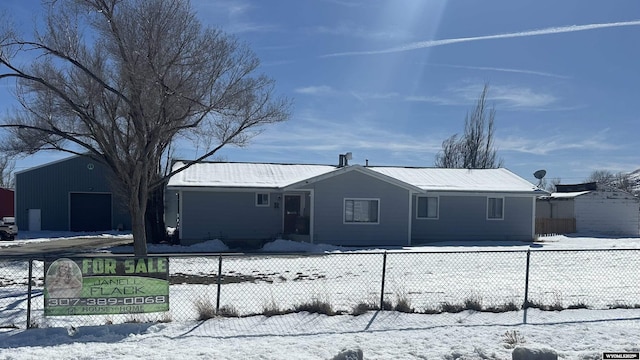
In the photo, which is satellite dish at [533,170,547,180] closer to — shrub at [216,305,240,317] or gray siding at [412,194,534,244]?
gray siding at [412,194,534,244]

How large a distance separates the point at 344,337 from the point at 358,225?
17.2 m

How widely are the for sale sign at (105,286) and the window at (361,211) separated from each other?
1640cm

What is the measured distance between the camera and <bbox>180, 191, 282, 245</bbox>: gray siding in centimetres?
2409

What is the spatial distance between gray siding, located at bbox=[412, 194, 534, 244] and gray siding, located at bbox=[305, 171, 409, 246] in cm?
176

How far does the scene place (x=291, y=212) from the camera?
2559 cm

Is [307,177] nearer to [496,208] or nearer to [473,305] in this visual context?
[496,208]

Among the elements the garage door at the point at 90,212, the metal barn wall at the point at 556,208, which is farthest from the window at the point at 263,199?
the metal barn wall at the point at 556,208

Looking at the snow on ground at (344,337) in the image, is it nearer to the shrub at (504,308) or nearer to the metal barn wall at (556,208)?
the shrub at (504,308)

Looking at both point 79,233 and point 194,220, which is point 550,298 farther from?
point 79,233

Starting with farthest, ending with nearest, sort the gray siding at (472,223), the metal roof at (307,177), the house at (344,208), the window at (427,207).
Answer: the window at (427,207)
the gray siding at (472,223)
the metal roof at (307,177)
the house at (344,208)

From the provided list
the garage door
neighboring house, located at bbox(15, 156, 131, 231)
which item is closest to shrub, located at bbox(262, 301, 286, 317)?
neighboring house, located at bbox(15, 156, 131, 231)

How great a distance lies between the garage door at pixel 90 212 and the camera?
111 ft

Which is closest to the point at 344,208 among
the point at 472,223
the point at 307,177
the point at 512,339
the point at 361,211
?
the point at 361,211

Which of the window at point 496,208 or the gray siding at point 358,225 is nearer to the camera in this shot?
the gray siding at point 358,225
